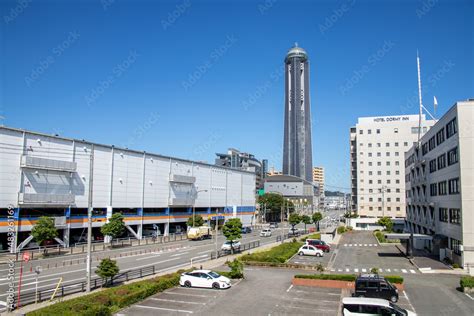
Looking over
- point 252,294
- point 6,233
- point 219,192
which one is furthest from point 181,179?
point 252,294

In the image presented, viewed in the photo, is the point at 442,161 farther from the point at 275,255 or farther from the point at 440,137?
the point at 275,255

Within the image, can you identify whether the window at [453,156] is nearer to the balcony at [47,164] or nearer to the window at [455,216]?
the window at [455,216]

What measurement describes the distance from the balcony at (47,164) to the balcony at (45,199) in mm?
3718

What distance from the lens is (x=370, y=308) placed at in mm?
21641

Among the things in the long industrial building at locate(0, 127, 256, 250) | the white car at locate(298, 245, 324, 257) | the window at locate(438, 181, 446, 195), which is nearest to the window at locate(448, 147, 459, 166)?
the window at locate(438, 181, 446, 195)

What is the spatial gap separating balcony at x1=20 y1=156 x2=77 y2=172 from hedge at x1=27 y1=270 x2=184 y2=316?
31.3m

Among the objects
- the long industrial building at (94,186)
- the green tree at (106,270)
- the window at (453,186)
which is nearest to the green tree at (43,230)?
the long industrial building at (94,186)

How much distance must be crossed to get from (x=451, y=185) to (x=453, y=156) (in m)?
3.65

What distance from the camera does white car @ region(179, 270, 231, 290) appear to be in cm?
3053

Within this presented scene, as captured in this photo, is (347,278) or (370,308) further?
(347,278)

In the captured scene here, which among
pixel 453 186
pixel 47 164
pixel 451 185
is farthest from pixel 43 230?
pixel 451 185

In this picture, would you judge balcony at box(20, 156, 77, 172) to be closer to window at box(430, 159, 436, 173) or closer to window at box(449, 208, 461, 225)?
window at box(449, 208, 461, 225)

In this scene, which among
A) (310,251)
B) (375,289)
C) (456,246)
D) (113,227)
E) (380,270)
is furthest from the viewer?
(113,227)

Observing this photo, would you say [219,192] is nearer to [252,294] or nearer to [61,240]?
[61,240]
